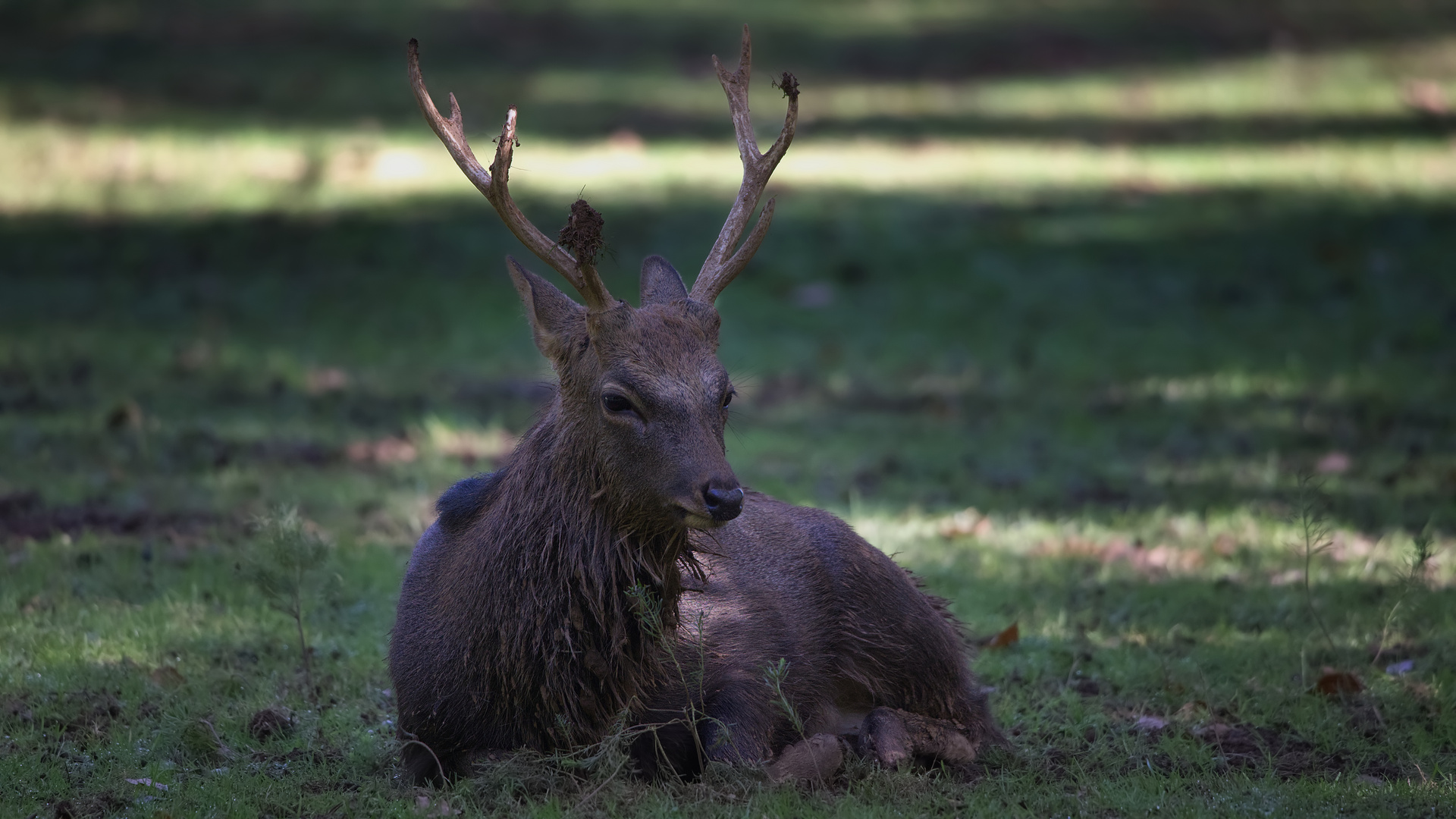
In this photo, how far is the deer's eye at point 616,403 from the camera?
4.72m

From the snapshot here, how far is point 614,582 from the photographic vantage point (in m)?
4.77

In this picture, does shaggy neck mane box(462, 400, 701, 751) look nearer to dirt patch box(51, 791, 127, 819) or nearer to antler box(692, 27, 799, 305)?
antler box(692, 27, 799, 305)

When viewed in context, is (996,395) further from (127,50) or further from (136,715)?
(127,50)

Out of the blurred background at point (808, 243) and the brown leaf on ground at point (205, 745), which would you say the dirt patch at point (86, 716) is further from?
the blurred background at point (808, 243)

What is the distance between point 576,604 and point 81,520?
422cm

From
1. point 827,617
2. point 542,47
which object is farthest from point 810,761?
point 542,47

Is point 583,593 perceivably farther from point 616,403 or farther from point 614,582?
point 616,403

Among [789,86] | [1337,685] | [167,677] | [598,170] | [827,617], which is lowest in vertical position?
[167,677]

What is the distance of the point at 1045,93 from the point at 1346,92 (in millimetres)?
3453

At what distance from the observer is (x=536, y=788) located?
4680mm

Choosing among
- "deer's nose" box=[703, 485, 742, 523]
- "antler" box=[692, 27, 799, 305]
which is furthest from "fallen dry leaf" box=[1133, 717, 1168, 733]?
"antler" box=[692, 27, 799, 305]

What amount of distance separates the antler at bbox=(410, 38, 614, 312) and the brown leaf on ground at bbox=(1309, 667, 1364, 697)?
3191 mm

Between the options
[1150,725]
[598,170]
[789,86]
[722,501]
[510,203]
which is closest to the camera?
[722,501]

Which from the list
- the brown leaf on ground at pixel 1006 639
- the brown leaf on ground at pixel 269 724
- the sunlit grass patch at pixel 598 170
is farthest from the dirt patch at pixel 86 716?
the sunlit grass patch at pixel 598 170
